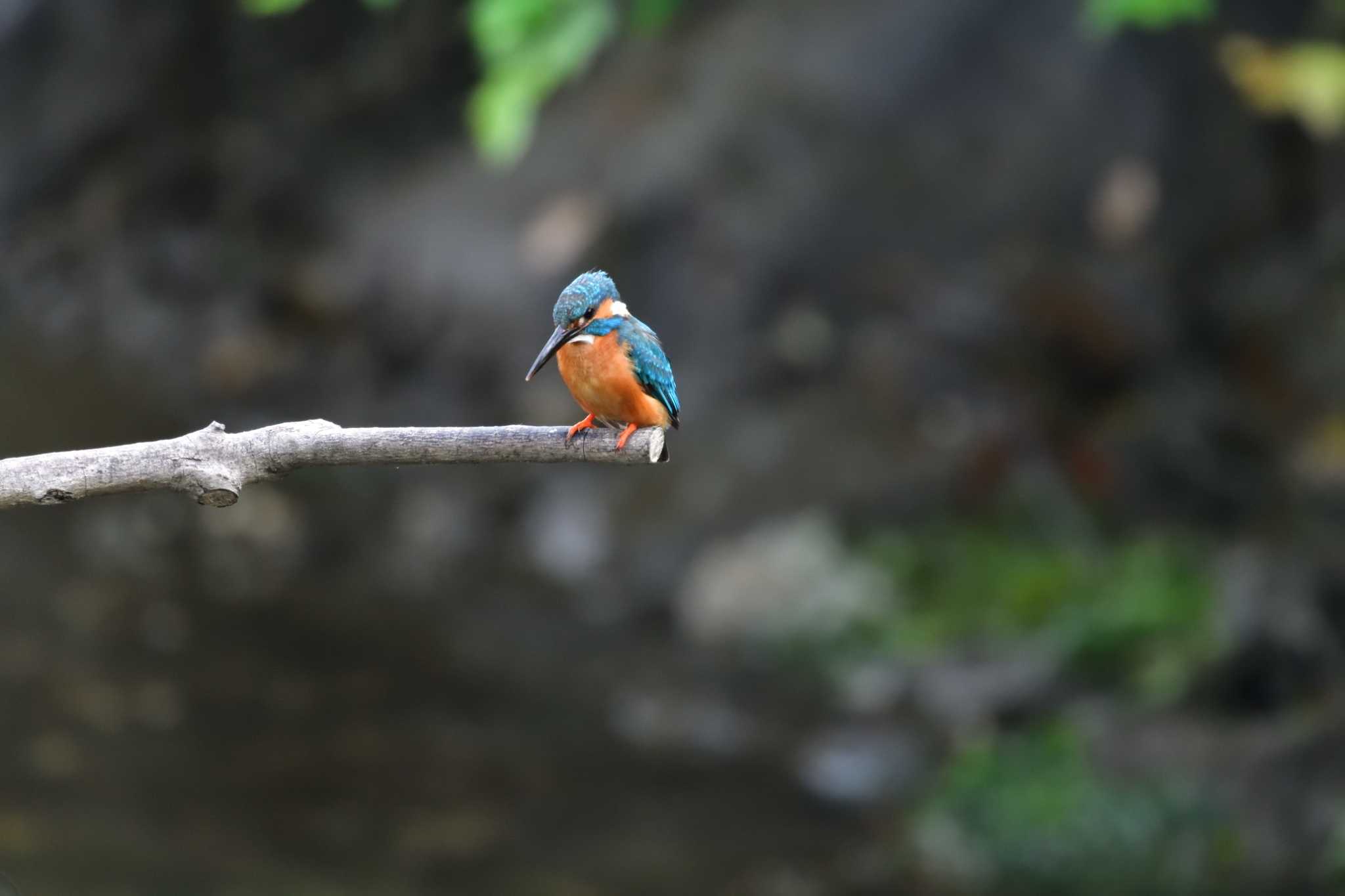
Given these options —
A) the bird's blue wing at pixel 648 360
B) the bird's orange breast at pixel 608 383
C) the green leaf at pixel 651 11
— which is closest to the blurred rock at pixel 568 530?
the green leaf at pixel 651 11

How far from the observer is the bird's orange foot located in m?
2.70

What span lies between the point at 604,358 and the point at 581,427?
21cm

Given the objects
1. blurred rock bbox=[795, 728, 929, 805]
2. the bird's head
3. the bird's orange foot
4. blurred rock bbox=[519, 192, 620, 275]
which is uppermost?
blurred rock bbox=[519, 192, 620, 275]

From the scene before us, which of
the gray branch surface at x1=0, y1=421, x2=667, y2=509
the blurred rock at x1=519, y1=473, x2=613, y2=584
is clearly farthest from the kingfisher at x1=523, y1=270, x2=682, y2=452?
the blurred rock at x1=519, y1=473, x2=613, y2=584

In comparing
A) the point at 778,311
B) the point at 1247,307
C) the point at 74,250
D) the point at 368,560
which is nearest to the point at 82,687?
the point at 368,560

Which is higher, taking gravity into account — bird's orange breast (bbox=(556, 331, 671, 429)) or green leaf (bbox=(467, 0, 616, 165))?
green leaf (bbox=(467, 0, 616, 165))

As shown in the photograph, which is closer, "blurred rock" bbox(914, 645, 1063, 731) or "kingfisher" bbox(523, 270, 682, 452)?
"kingfisher" bbox(523, 270, 682, 452)

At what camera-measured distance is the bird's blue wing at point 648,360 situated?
3.20 meters

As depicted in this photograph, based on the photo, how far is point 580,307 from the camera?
3.12 metres

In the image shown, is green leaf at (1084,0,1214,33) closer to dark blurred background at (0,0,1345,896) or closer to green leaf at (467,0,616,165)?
dark blurred background at (0,0,1345,896)

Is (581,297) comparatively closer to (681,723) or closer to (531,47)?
(531,47)

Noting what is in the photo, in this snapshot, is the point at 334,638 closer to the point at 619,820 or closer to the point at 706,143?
the point at 619,820

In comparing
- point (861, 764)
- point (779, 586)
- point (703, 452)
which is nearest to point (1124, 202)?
point (703, 452)

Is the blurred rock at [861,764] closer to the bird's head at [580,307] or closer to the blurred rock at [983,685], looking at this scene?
the blurred rock at [983,685]
